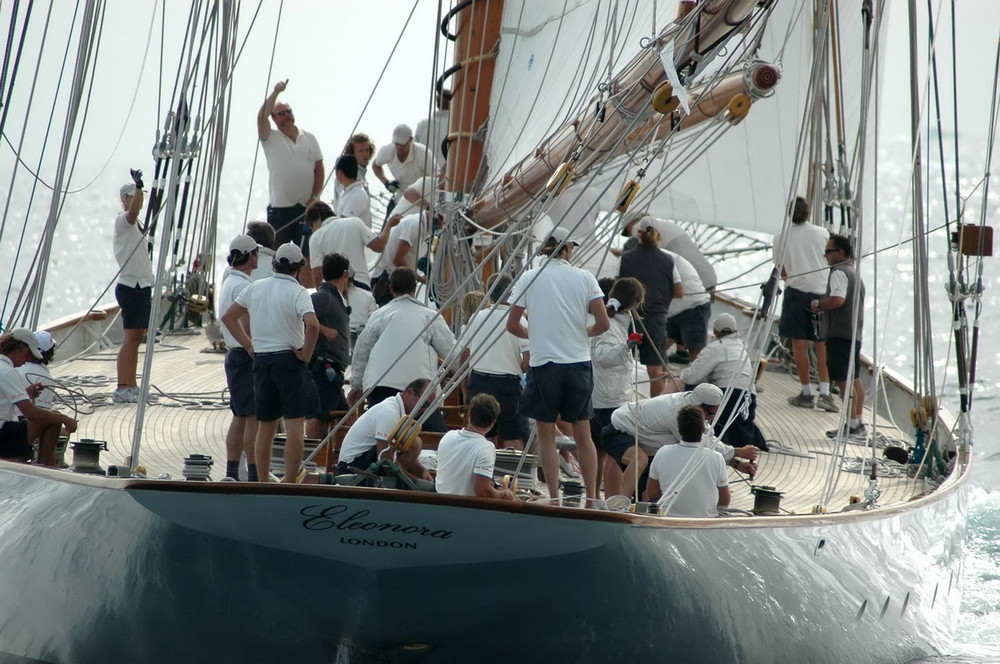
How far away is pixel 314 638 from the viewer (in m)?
5.70

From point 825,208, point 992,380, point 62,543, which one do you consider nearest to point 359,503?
point 62,543

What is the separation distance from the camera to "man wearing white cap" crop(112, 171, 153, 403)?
878 centimetres

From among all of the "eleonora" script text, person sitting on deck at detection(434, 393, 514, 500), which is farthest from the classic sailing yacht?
person sitting on deck at detection(434, 393, 514, 500)

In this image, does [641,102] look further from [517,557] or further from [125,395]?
[125,395]

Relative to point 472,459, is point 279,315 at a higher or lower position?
higher

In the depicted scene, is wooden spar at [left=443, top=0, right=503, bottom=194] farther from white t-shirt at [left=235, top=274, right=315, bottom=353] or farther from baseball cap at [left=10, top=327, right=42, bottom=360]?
baseball cap at [left=10, top=327, right=42, bottom=360]

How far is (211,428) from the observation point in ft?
27.7

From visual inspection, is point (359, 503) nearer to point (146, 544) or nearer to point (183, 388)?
point (146, 544)

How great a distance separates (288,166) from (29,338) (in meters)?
3.93

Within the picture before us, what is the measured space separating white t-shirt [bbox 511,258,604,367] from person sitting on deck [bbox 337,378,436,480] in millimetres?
553

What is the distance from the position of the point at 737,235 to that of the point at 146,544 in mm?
9147

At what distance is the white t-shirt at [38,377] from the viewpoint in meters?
7.09

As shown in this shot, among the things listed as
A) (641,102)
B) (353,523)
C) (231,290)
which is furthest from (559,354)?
(231,290)

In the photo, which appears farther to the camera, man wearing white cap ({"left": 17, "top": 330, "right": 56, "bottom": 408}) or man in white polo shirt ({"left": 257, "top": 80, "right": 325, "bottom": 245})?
man in white polo shirt ({"left": 257, "top": 80, "right": 325, "bottom": 245})
